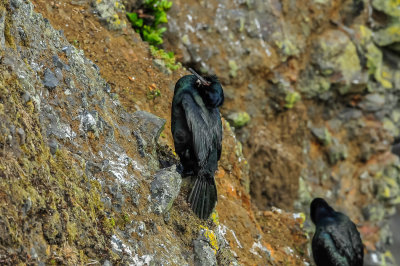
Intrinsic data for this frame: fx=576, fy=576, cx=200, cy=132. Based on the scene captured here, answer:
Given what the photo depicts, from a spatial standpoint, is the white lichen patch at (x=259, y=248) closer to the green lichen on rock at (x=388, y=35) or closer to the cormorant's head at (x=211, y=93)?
the cormorant's head at (x=211, y=93)

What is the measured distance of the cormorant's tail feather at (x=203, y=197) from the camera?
23.1 ft

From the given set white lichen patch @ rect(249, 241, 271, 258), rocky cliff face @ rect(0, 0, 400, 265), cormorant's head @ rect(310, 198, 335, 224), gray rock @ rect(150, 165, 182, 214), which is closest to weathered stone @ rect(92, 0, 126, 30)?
rocky cliff face @ rect(0, 0, 400, 265)

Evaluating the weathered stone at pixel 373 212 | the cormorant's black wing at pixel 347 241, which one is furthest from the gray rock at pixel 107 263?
the weathered stone at pixel 373 212

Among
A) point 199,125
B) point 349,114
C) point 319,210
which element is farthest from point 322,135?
point 199,125

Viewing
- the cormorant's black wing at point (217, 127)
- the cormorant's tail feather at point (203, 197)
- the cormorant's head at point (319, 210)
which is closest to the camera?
the cormorant's tail feather at point (203, 197)

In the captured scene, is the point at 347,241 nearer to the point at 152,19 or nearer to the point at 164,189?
the point at 164,189

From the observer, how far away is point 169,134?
8.91 metres

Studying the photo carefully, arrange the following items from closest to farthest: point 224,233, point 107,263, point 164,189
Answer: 1. point 107,263
2. point 164,189
3. point 224,233

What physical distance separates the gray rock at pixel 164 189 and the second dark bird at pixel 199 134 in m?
0.55

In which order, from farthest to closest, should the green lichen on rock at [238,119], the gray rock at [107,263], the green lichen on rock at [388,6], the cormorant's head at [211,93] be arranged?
the green lichen on rock at [388,6] → the green lichen on rock at [238,119] → the cormorant's head at [211,93] → the gray rock at [107,263]

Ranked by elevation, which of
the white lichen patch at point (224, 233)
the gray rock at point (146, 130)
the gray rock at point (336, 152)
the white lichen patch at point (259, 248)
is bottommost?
the gray rock at point (336, 152)

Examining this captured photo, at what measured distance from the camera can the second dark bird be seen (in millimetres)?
7133

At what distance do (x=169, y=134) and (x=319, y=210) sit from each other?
12.1 ft

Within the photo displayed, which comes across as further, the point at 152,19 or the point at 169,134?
the point at 152,19
